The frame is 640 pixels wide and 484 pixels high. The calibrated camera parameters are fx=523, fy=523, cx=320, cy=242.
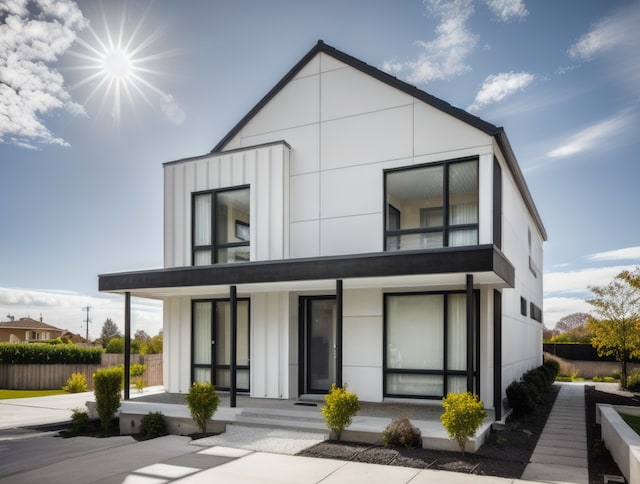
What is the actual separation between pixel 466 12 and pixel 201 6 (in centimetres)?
677

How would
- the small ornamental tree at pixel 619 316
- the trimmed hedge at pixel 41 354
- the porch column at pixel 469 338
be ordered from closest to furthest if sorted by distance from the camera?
the porch column at pixel 469 338
the small ornamental tree at pixel 619 316
the trimmed hedge at pixel 41 354

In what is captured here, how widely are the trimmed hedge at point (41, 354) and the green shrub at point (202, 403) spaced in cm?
1557

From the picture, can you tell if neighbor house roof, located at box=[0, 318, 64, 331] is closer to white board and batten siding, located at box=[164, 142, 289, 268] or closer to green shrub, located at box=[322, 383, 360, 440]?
white board and batten siding, located at box=[164, 142, 289, 268]

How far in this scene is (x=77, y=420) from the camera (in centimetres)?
1064

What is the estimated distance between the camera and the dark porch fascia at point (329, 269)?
28.7 feet

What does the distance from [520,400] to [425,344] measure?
255cm

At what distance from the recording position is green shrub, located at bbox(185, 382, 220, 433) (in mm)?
9383

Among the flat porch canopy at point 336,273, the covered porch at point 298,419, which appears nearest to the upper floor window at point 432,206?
the flat porch canopy at point 336,273

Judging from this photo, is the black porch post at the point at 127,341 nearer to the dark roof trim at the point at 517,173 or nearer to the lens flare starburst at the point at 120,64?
the lens flare starburst at the point at 120,64

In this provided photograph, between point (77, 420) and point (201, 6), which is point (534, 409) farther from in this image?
point (201, 6)

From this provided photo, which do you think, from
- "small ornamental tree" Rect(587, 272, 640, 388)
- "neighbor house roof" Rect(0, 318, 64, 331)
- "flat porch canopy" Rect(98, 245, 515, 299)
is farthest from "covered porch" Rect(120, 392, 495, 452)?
"neighbor house roof" Rect(0, 318, 64, 331)

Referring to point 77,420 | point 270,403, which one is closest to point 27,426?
point 77,420

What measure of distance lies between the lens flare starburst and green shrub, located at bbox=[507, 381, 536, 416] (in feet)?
35.9

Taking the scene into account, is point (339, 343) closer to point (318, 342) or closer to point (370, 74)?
point (318, 342)
